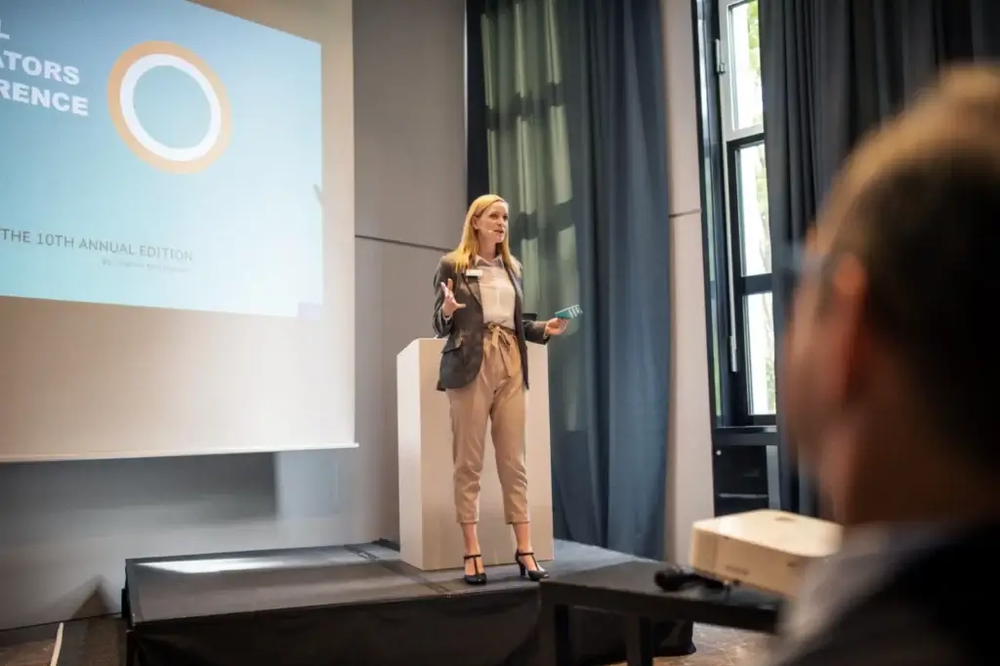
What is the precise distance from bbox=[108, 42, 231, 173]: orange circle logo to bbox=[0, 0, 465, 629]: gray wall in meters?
0.48

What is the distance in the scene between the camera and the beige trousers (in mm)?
2783

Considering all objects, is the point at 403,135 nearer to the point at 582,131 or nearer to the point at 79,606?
the point at 582,131

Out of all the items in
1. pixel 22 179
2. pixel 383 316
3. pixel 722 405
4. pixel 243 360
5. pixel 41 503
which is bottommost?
pixel 41 503

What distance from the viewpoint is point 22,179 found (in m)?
2.97

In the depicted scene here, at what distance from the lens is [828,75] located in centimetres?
330

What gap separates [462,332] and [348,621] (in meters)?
1.01

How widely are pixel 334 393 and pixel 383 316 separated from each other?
0.79 meters

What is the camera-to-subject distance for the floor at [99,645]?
8.66 ft

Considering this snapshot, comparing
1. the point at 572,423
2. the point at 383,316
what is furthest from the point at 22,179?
the point at 572,423

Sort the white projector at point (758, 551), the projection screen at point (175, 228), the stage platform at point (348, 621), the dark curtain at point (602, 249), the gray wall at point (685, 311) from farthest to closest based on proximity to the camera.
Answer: the dark curtain at point (602, 249) < the gray wall at point (685, 311) < the projection screen at point (175, 228) < the stage platform at point (348, 621) < the white projector at point (758, 551)

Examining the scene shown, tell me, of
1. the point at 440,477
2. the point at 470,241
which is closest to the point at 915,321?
the point at 470,241

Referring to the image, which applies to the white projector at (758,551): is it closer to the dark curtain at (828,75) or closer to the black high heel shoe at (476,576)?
the black high heel shoe at (476,576)

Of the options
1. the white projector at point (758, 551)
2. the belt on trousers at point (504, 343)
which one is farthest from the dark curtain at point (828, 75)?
the white projector at point (758, 551)

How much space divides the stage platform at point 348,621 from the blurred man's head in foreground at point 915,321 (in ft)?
7.30
